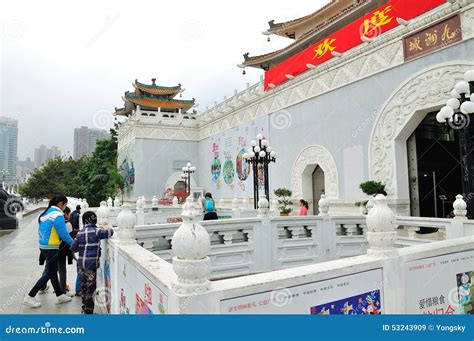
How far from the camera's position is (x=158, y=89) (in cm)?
2598

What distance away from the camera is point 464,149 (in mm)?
5172

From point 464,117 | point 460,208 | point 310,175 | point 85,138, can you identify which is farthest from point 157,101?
point 85,138

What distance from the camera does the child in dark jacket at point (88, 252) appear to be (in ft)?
11.9

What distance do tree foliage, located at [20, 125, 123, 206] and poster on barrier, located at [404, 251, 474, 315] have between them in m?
22.6

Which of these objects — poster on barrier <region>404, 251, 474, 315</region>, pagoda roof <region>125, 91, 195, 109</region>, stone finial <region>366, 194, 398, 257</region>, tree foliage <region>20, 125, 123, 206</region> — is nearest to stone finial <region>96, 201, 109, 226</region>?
stone finial <region>366, 194, 398, 257</region>

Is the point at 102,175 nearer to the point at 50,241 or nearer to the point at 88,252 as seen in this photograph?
the point at 50,241

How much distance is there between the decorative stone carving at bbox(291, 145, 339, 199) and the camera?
36.3ft

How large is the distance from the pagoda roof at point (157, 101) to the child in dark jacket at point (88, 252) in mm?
23147

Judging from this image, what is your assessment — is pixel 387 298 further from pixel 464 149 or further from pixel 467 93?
pixel 467 93

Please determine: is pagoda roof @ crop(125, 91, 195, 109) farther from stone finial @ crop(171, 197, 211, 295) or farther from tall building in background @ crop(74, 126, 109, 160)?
stone finial @ crop(171, 197, 211, 295)

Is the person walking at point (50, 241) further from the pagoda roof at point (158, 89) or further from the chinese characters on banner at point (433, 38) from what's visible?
the pagoda roof at point (158, 89)
